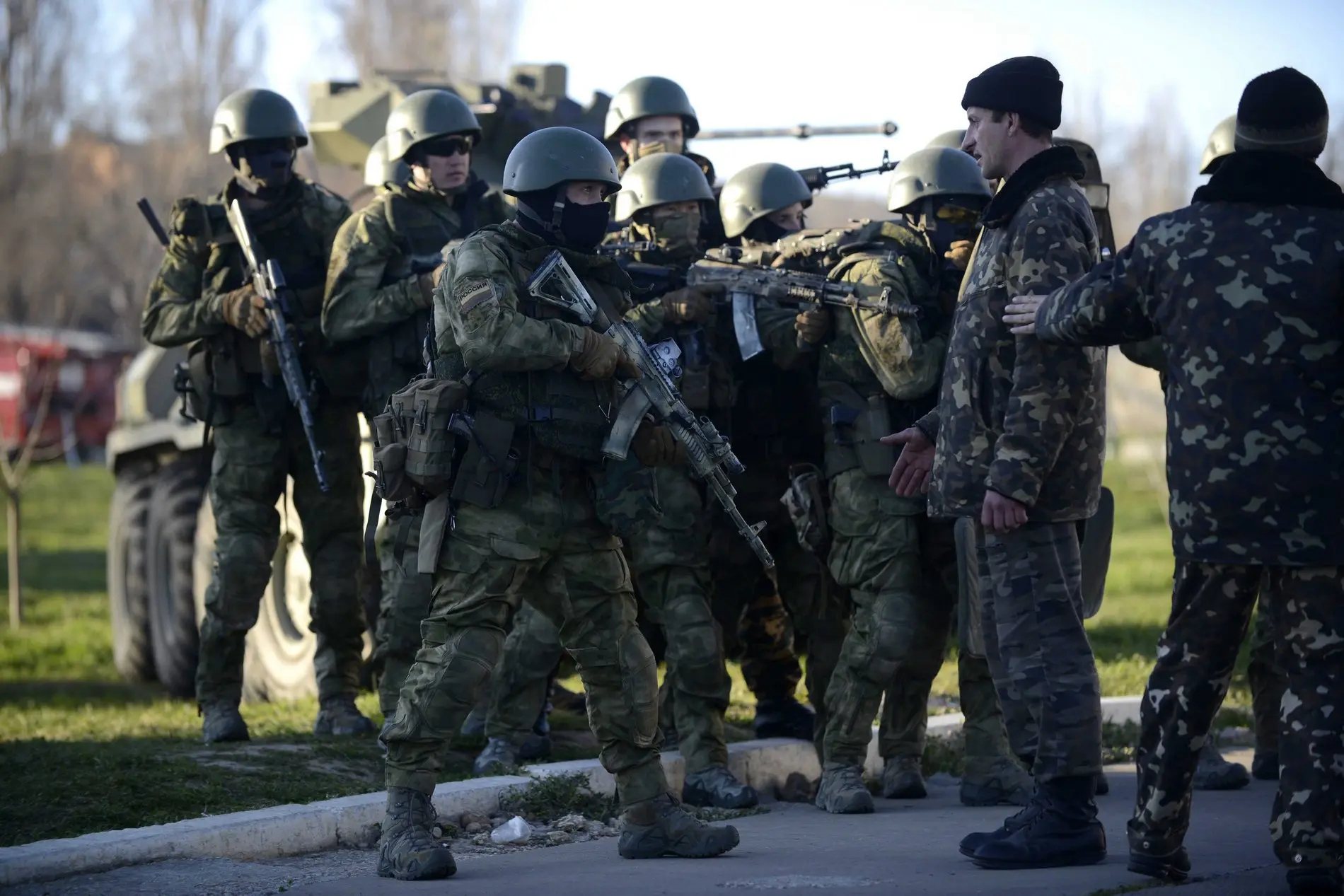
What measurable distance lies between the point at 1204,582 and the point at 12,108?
42.9 metres

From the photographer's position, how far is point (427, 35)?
168 ft

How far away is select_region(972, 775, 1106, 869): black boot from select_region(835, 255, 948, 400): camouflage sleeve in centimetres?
189

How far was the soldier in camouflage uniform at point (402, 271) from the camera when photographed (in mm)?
7445

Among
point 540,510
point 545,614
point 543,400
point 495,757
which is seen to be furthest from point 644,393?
point 495,757

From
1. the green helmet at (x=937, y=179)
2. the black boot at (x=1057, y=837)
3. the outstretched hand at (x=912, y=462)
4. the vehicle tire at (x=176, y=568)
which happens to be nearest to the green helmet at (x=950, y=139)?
the green helmet at (x=937, y=179)

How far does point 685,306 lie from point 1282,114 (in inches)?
111

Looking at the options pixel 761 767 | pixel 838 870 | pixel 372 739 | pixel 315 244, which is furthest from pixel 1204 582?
pixel 315 244

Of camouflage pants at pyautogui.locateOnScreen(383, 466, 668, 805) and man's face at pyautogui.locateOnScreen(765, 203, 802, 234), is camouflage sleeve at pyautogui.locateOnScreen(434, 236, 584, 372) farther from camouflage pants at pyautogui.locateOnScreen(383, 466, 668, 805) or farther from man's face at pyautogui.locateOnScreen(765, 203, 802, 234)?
man's face at pyautogui.locateOnScreen(765, 203, 802, 234)

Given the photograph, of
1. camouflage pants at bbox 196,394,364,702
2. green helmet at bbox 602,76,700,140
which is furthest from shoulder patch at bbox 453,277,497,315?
green helmet at bbox 602,76,700,140

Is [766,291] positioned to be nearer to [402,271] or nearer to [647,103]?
[402,271]

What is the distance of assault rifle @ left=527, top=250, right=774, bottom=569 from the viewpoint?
5590 millimetres

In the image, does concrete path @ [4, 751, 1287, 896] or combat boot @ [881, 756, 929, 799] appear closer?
concrete path @ [4, 751, 1287, 896]

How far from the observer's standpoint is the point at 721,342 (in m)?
7.54

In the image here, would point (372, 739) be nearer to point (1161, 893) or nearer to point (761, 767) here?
point (761, 767)
